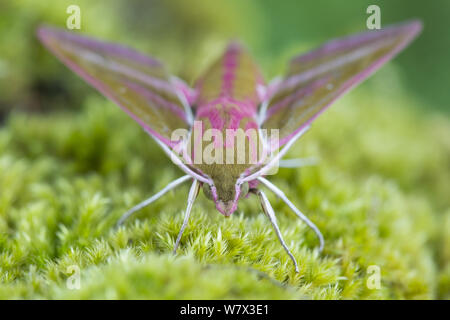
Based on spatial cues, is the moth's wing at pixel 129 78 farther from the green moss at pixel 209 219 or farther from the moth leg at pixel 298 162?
the moth leg at pixel 298 162

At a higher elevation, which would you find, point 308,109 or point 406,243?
point 308,109

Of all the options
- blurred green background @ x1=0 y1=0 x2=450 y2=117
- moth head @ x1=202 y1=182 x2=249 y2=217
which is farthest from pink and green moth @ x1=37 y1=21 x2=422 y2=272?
blurred green background @ x1=0 y1=0 x2=450 y2=117

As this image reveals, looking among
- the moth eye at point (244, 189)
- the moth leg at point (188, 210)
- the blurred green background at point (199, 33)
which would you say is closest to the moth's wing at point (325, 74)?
the moth eye at point (244, 189)

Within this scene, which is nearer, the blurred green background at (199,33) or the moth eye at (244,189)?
the moth eye at (244,189)

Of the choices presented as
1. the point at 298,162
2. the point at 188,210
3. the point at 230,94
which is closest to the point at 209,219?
the point at 188,210
